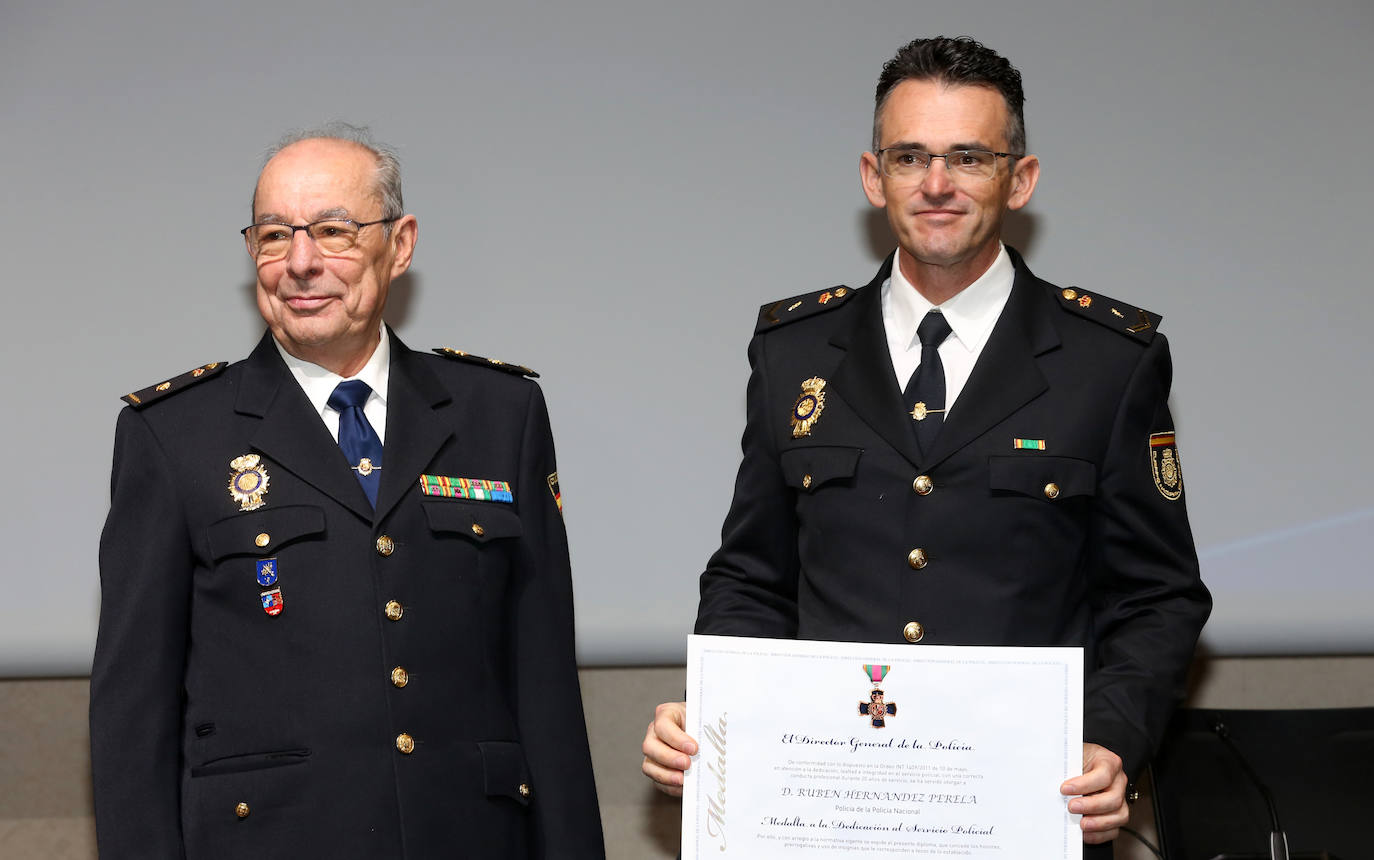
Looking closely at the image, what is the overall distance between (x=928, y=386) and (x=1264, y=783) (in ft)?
3.90

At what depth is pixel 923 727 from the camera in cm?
182

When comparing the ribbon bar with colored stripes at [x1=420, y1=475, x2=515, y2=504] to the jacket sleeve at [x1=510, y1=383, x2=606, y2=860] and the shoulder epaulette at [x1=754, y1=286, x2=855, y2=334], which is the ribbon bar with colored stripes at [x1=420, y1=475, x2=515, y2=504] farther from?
the shoulder epaulette at [x1=754, y1=286, x2=855, y2=334]

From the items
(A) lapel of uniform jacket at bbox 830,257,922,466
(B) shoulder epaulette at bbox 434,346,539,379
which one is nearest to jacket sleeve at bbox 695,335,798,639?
(A) lapel of uniform jacket at bbox 830,257,922,466

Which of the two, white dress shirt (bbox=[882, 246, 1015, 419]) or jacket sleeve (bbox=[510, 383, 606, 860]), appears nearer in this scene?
white dress shirt (bbox=[882, 246, 1015, 419])

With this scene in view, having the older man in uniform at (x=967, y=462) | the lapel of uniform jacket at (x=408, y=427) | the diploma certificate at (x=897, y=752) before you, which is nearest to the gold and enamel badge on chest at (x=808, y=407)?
the older man in uniform at (x=967, y=462)

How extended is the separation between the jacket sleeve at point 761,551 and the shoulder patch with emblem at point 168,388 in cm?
92

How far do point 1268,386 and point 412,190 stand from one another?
1836mm

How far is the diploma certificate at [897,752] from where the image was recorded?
5.92 ft

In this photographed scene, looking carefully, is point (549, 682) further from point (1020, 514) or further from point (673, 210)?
point (673, 210)

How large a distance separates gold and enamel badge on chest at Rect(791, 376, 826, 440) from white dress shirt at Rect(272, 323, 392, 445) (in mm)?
683

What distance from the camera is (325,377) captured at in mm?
2379

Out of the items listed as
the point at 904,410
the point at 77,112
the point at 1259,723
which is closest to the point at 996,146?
the point at 904,410

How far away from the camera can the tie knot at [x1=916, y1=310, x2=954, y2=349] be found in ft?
7.23

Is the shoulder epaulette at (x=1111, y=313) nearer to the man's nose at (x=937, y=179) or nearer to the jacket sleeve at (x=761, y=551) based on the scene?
the man's nose at (x=937, y=179)
